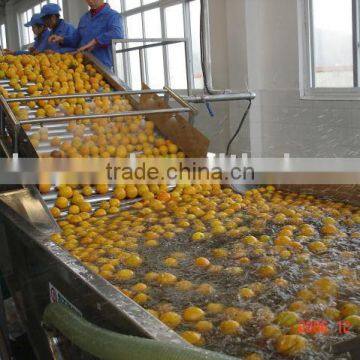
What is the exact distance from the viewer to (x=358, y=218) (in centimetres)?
267

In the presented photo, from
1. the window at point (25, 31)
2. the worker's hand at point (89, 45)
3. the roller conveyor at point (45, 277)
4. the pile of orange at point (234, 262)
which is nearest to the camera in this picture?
the roller conveyor at point (45, 277)

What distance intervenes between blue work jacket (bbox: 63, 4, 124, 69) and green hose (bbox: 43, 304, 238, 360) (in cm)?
374

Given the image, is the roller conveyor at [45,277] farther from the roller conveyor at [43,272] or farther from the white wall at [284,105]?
the white wall at [284,105]

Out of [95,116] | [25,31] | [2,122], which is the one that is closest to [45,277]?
[95,116]

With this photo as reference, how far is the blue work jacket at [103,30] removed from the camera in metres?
4.96

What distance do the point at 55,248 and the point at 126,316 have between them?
0.70m

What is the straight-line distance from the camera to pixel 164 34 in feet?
29.0

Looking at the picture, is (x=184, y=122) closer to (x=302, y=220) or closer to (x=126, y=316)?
(x=302, y=220)

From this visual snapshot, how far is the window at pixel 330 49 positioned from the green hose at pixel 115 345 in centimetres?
469

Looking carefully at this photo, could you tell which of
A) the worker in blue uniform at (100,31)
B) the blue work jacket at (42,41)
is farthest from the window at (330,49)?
the blue work jacket at (42,41)

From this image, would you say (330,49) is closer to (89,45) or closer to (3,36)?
(89,45)

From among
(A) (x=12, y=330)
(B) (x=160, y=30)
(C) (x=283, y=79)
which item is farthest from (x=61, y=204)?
(B) (x=160, y=30)

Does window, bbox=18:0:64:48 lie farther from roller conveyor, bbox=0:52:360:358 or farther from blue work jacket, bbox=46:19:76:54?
roller conveyor, bbox=0:52:360:358

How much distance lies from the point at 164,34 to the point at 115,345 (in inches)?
325
